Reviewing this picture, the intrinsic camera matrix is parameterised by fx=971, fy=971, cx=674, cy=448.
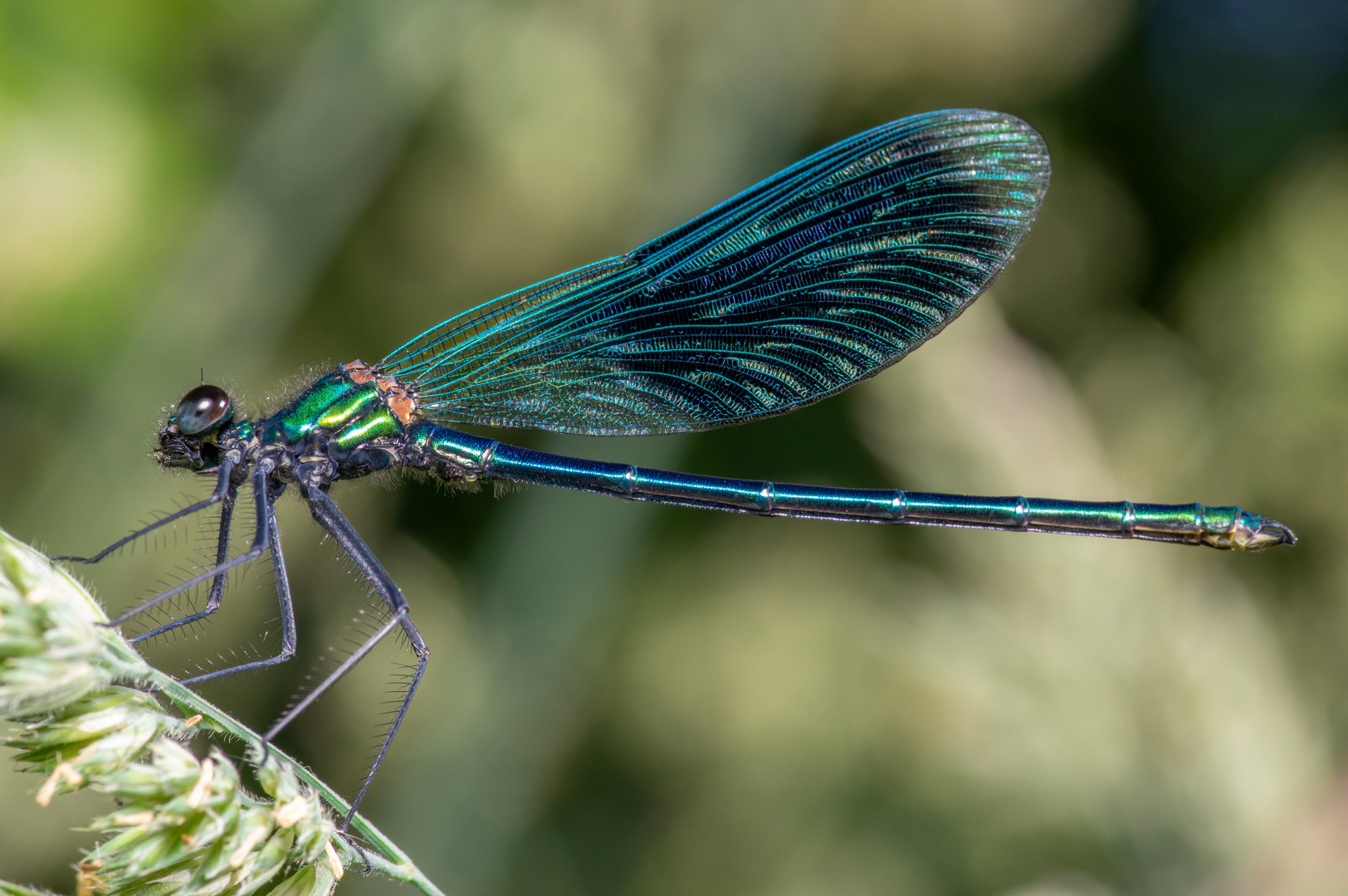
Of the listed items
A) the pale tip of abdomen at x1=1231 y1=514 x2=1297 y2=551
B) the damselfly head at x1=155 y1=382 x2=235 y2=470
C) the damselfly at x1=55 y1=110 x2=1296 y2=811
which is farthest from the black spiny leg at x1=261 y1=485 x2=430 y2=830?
the pale tip of abdomen at x1=1231 y1=514 x2=1297 y2=551

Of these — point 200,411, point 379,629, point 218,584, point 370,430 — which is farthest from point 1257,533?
point 200,411

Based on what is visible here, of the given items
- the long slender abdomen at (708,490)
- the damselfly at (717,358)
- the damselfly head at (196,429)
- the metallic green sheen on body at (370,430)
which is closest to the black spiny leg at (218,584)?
the damselfly at (717,358)

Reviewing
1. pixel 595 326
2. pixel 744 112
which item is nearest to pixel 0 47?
pixel 595 326

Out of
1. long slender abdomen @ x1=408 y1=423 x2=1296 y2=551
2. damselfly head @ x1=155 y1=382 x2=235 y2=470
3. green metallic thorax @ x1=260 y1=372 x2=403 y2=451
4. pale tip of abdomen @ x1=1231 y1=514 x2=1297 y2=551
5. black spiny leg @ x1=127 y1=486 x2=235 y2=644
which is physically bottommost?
black spiny leg @ x1=127 y1=486 x2=235 y2=644

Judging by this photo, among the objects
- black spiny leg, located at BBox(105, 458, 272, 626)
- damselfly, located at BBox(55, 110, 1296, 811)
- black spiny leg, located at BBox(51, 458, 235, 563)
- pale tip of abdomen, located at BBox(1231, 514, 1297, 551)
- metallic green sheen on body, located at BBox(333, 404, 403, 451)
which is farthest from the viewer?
metallic green sheen on body, located at BBox(333, 404, 403, 451)

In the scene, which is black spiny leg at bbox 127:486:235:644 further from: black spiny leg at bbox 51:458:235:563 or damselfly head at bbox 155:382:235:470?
damselfly head at bbox 155:382:235:470

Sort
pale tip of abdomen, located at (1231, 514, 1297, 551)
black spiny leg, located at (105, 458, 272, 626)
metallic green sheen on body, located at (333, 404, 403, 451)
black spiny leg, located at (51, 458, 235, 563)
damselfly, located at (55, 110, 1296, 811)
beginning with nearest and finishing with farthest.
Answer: black spiny leg, located at (105, 458, 272, 626), black spiny leg, located at (51, 458, 235, 563), pale tip of abdomen, located at (1231, 514, 1297, 551), damselfly, located at (55, 110, 1296, 811), metallic green sheen on body, located at (333, 404, 403, 451)

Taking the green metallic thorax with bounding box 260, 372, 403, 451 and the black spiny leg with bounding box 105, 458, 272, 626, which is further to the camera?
the green metallic thorax with bounding box 260, 372, 403, 451
